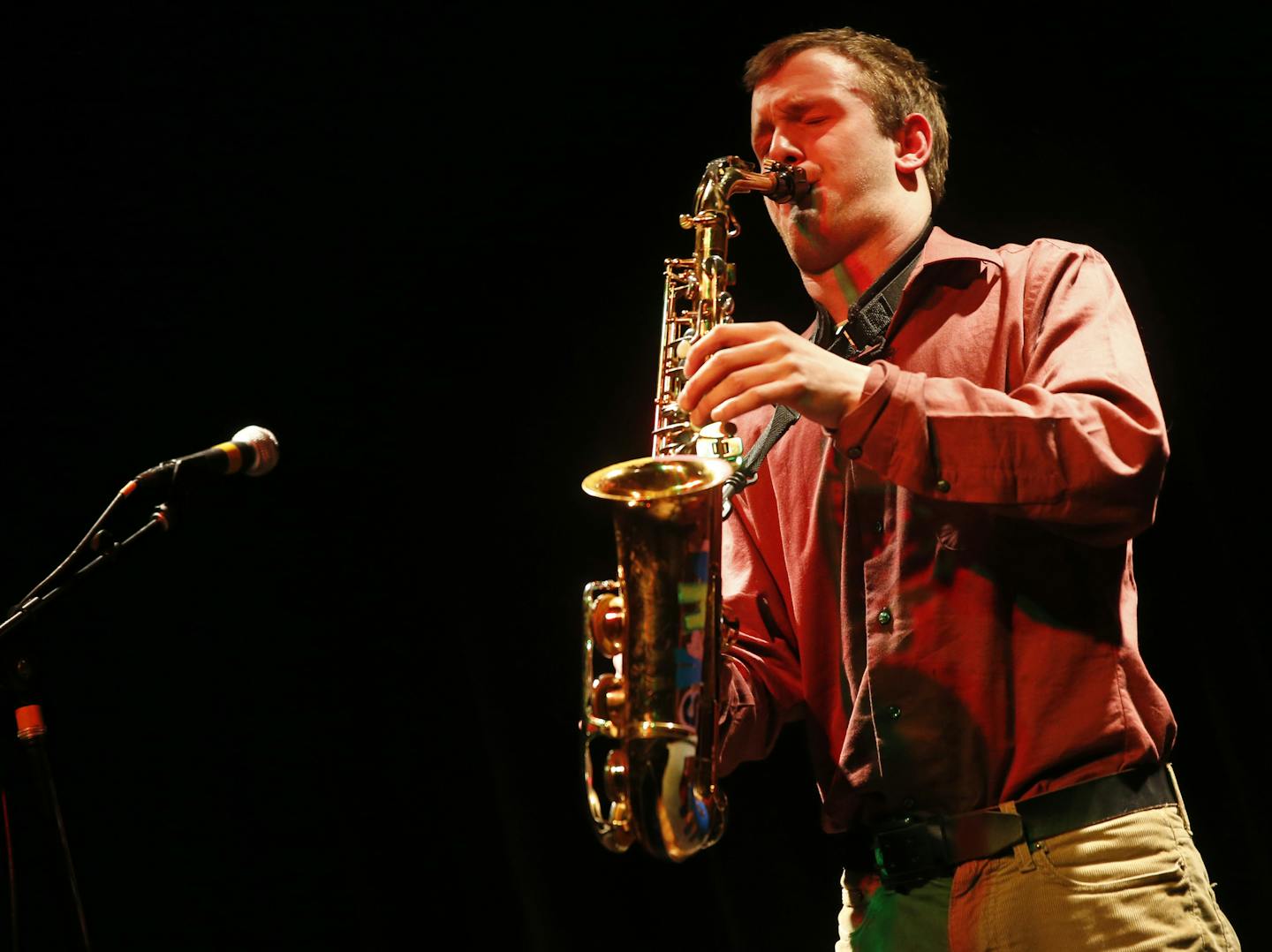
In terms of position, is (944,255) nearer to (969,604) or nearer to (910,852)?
(969,604)

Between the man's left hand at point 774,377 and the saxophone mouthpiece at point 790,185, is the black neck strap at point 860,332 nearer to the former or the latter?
→ the saxophone mouthpiece at point 790,185

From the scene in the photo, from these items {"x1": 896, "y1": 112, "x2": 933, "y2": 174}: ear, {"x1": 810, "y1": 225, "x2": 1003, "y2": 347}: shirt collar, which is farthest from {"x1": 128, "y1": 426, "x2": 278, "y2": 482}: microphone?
{"x1": 896, "y1": 112, "x2": 933, "y2": 174}: ear

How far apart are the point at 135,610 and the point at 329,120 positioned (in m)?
1.67

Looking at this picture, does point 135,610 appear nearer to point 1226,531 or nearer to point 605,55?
point 605,55

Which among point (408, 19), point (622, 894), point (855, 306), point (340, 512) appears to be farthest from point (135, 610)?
point (855, 306)

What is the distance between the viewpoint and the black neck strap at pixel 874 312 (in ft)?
7.82

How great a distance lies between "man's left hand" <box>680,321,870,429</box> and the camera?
179 cm

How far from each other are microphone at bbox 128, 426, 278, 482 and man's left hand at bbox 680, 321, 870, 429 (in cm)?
97

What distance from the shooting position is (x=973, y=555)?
2016mm

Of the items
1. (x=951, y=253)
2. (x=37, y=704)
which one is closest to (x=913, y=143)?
(x=951, y=253)

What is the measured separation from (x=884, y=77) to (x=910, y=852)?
170 cm

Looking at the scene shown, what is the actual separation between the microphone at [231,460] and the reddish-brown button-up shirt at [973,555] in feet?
3.38

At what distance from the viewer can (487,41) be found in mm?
3834

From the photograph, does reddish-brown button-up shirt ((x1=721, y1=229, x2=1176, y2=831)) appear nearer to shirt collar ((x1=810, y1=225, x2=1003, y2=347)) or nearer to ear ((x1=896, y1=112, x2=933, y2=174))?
shirt collar ((x1=810, y1=225, x2=1003, y2=347))
